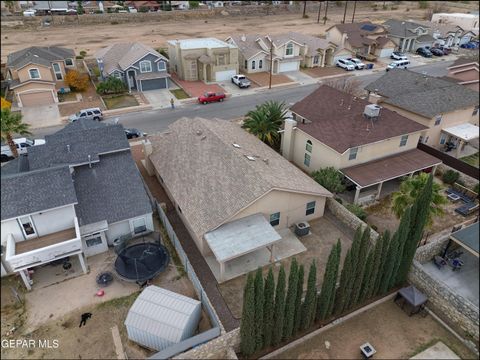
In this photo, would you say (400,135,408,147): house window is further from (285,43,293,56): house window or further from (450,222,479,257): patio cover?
(285,43,293,56): house window

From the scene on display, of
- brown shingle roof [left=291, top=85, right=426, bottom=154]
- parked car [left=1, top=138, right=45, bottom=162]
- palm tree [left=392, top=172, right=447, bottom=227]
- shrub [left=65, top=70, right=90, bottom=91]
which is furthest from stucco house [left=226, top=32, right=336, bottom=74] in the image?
palm tree [left=392, top=172, right=447, bottom=227]

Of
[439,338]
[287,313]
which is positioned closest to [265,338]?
[287,313]

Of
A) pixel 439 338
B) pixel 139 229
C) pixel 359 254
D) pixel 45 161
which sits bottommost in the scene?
pixel 439 338

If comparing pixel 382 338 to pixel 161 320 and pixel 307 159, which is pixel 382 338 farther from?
pixel 307 159

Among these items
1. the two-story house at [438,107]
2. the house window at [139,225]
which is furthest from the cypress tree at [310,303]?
the two-story house at [438,107]

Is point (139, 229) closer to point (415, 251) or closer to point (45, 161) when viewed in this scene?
point (45, 161)
